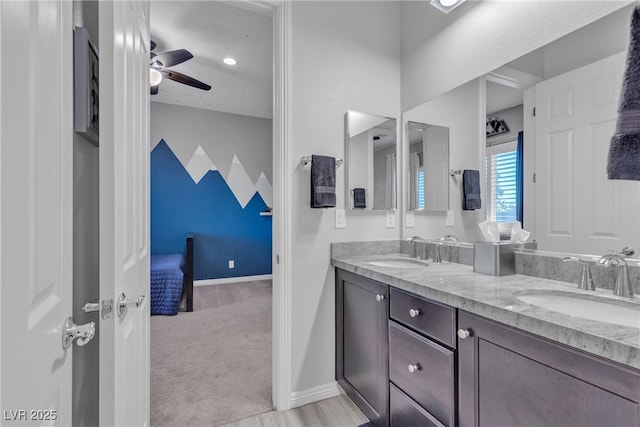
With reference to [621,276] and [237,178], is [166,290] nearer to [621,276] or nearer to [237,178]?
[237,178]

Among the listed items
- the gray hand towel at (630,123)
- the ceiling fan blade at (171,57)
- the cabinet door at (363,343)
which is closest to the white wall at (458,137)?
the cabinet door at (363,343)

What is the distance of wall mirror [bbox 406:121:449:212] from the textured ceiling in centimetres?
126

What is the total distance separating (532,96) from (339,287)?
1439 millimetres

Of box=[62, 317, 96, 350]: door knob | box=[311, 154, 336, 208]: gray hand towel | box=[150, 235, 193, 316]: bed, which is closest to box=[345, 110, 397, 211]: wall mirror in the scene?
box=[311, 154, 336, 208]: gray hand towel

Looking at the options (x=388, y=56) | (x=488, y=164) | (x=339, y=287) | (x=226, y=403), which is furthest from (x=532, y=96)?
(x=226, y=403)

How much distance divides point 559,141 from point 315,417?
1878mm

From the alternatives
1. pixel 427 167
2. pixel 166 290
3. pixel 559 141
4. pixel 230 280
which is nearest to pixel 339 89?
pixel 427 167

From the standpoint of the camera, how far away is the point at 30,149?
0.55m

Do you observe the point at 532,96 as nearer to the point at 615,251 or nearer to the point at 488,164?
the point at 488,164

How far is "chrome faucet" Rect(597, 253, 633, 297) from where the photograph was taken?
3.42 ft

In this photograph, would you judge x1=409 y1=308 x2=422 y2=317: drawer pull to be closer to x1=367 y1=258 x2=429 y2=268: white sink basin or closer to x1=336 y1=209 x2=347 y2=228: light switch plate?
x1=367 y1=258 x2=429 y2=268: white sink basin

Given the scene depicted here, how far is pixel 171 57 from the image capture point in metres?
2.84

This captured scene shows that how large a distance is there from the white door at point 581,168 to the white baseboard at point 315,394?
4.79ft

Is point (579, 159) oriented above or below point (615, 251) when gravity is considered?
above
